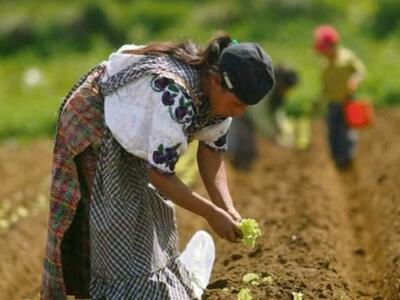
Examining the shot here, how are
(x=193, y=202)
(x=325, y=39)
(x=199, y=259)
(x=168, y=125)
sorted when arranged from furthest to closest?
(x=325, y=39)
(x=199, y=259)
(x=193, y=202)
(x=168, y=125)

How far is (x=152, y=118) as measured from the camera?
4.52 meters

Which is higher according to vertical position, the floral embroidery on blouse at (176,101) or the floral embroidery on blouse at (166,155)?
the floral embroidery on blouse at (176,101)

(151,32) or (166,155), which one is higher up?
(151,32)

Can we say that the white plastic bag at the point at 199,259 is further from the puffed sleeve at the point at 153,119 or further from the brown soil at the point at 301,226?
the puffed sleeve at the point at 153,119

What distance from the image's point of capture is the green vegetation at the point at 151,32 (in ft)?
61.9

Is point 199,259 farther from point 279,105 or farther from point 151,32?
point 151,32

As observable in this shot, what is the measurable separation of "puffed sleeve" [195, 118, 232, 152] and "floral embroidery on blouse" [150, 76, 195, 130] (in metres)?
0.46

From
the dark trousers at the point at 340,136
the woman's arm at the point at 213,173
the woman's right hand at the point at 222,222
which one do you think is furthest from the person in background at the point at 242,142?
the woman's right hand at the point at 222,222

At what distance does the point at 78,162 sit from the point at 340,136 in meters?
6.16

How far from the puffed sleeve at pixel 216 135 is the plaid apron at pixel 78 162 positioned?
6cm

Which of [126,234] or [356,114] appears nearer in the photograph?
[126,234]

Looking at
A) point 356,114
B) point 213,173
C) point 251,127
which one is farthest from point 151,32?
point 213,173

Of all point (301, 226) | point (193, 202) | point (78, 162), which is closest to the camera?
point (193, 202)

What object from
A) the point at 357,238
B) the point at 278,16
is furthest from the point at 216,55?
the point at 278,16
